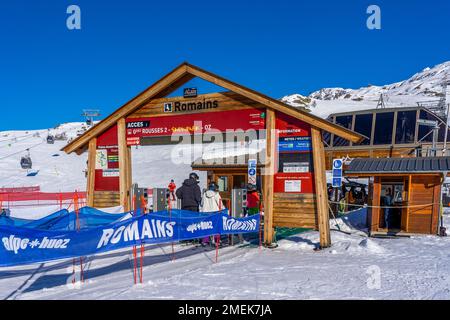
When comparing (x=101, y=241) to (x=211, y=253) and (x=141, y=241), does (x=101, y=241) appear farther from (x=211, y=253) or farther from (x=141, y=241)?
(x=211, y=253)

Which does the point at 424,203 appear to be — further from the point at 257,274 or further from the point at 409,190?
the point at 257,274

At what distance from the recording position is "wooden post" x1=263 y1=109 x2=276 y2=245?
35.0 ft

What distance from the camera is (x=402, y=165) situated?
1296 cm

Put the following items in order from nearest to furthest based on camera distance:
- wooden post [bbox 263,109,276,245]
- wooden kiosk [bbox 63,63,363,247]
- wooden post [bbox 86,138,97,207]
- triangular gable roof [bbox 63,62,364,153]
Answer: triangular gable roof [bbox 63,62,364,153] → wooden kiosk [bbox 63,63,363,247] → wooden post [bbox 263,109,276,245] → wooden post [bbox 86,138,97,207]

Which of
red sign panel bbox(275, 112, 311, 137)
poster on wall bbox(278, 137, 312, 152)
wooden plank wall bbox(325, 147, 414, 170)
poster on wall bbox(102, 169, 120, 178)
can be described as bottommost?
poster on wall bbox(102, 169, 120, 178)

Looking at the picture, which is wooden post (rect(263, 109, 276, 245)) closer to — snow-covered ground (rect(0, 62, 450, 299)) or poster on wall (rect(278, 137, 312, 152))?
poster on wall (rect(278, 137, 312, 152))

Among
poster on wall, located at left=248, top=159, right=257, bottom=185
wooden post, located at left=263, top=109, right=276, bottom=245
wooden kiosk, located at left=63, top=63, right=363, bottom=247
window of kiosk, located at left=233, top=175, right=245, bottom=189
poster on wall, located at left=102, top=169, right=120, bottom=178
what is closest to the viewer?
wooden kiosk, located at left=63, top=63, right=363, bottom=247

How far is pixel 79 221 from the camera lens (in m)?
9.24

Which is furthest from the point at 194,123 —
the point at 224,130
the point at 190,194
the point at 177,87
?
the point at 190,194

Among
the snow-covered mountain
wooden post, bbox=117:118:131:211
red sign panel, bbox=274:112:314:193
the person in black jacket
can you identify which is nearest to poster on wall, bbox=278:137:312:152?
red sign panel, bbox=274:112:314:193

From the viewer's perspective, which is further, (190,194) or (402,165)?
(402,165)

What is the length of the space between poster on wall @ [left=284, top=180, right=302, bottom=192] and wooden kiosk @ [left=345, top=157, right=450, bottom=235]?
152 inches

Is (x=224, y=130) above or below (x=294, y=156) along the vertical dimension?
above

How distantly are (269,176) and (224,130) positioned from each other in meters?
1.97
